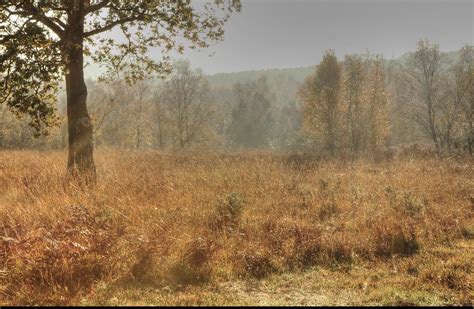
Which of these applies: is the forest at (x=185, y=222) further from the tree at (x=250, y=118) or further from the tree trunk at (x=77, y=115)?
the tree at (x=250, y=118)

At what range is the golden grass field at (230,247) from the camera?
195 inches

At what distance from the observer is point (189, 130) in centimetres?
6431

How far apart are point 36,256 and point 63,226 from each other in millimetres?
898

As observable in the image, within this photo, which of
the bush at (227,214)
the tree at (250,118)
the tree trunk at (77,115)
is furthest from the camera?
the tree at (250,118)

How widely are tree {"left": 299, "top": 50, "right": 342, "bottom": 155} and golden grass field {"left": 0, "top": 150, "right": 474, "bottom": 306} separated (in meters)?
31.9

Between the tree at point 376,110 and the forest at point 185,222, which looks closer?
the forest at point 185,222

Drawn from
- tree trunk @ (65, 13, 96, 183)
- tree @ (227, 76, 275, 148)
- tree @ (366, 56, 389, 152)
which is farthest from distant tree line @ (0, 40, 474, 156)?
tree @ (227, 76, 275, 148)

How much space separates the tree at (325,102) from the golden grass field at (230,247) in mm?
31933

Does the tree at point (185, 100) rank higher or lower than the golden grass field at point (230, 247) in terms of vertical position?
higher

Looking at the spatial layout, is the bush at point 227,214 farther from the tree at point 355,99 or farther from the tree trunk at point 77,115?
the tree at point 355,99

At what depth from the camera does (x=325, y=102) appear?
4181 cm

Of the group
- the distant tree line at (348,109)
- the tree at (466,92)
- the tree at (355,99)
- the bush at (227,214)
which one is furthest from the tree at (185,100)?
the bush at (227,214)

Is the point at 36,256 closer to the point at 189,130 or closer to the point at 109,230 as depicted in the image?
the point at 109,230

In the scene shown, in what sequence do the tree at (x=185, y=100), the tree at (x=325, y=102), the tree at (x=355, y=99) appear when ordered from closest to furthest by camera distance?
the tree at (x=325, y=102)
the tree at (x=355, y=99)
the tree at (x=185, y=100)
